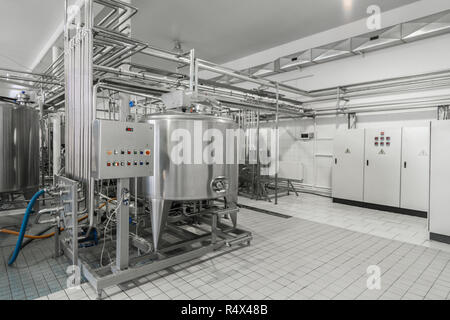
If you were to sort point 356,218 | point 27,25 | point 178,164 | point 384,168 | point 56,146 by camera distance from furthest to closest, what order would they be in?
point 27,25 → point 384,168 → point 356,218 → point 56,146 → point 178,164

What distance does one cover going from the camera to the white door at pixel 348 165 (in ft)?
17.0

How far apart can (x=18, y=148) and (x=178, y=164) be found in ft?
8.03

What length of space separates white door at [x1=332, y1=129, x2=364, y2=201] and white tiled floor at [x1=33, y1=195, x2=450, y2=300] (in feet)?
4.27

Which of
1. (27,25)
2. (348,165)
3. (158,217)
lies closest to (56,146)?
(158,217)

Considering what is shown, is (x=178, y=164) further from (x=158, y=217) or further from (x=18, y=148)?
(x=18, y=148)

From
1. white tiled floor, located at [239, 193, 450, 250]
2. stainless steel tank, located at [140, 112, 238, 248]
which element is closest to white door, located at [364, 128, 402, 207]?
white tiled floor, located at [239, 193, 450, 250]

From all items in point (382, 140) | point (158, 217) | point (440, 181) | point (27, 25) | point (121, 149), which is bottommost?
point (158, 217)

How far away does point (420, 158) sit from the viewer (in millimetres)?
4496

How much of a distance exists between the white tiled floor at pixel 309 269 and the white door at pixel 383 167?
891mm

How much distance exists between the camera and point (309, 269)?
2557 millimetres

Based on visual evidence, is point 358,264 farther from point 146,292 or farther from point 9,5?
point 9,5
